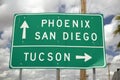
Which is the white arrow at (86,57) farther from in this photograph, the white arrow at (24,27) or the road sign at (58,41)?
the white arrow at (24,27)

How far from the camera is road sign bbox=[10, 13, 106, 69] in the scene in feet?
24.7

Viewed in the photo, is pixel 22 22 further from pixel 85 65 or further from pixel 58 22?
pixel 85 65

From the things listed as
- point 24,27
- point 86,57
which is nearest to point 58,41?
point 86,57

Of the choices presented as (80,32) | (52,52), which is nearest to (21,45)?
(52,52)

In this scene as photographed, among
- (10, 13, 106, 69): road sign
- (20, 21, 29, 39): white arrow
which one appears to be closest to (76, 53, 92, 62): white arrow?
(10, 13, 106, 69): road sign

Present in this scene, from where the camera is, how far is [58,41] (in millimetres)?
7750

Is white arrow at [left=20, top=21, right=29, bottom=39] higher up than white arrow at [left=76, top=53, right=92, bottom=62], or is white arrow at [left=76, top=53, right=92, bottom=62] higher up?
white arrow at [left=20, top=21, right=29, bottom=39]

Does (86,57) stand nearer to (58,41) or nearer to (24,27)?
(58,41)

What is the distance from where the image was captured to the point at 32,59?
24.7 feet

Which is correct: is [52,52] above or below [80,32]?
below

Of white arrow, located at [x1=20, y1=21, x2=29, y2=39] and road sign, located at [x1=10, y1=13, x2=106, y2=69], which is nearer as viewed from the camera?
road sign, located at [x1=10, y1=13, x2=106, y2=69]

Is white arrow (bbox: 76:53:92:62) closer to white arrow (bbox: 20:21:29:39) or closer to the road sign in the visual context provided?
the road sign

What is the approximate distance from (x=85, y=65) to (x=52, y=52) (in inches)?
34.5

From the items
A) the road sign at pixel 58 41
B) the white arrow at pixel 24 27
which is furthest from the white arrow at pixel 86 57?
the white arrow at pixel 24 27
